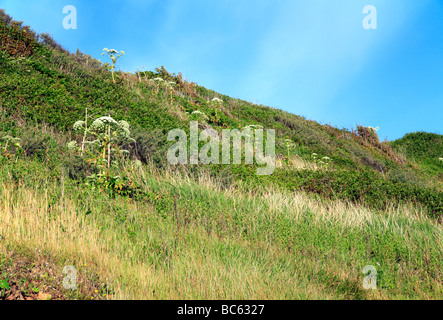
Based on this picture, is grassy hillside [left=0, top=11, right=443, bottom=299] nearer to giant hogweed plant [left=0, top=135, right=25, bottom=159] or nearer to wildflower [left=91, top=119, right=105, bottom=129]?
giant hogweed plant [left=0, top=135, right=25, bottom=159]

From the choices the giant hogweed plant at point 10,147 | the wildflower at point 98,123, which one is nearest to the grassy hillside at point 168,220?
the giant hogweed plant at point 10,147

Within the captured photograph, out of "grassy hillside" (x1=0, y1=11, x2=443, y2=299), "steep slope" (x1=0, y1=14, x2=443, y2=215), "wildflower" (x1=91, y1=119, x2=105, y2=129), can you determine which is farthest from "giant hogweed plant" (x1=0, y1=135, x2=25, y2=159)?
"wildflower" (x1=91, y1=119, x2=105, y2=129)

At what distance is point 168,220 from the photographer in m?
5.89

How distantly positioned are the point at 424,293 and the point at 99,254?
414cm

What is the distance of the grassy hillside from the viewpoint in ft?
12.7

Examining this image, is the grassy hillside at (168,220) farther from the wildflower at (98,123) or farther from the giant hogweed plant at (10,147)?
the wildflower at (98,123)

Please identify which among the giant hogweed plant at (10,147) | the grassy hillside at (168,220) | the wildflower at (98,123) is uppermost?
the wildflower at (98,123)

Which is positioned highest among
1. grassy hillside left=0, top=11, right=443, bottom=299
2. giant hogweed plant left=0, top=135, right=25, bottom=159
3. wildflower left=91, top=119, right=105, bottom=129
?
wildflower left=91, top=119, right=105, bottom=129

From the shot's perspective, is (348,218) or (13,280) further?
(348,218)

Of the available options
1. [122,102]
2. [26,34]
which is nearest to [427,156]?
[122,102]

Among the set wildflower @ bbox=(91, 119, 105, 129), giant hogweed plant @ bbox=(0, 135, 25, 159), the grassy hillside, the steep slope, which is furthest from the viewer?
the steep slope

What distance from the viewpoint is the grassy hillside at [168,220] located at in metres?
3.88

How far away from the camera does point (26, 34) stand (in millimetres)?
13906
